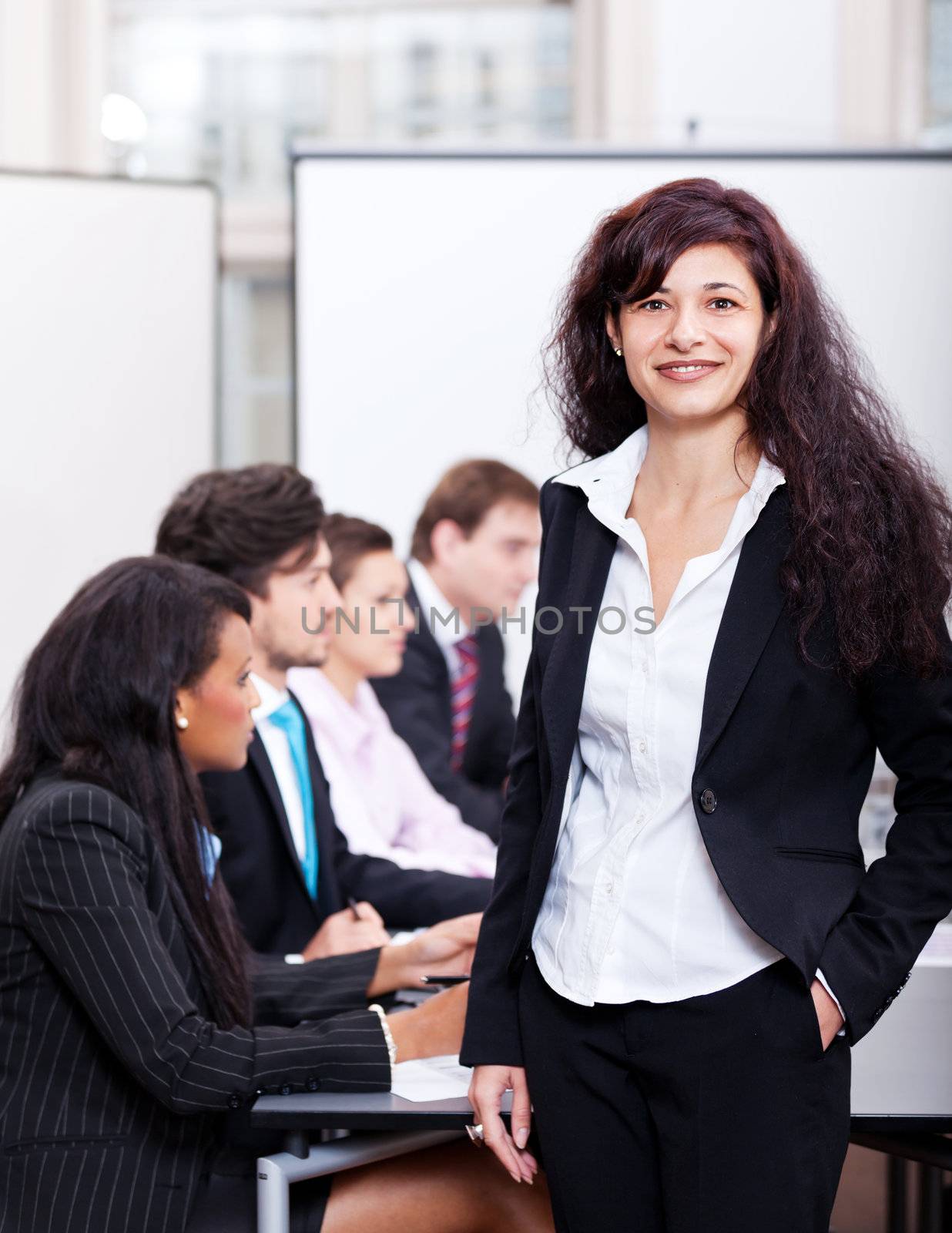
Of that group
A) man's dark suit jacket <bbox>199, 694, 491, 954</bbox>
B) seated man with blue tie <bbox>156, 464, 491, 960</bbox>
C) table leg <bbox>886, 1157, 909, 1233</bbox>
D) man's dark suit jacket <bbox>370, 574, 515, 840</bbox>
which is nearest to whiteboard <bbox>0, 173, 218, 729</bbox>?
man's dark suit jacket <bbox>370, 574, 515, 840</bbox>

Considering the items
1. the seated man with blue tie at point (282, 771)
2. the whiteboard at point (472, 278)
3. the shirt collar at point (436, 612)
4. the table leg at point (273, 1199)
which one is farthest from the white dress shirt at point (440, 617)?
the table leg at point (273, 1199)

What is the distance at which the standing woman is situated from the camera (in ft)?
3.71

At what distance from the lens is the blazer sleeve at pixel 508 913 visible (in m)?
1.26

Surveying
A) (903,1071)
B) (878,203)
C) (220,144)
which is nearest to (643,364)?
(903,1071)

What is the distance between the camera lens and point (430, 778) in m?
3.27

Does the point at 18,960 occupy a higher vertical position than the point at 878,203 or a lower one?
lower

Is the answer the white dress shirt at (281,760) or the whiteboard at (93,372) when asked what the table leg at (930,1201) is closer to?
the white dress shirt at (281,760)

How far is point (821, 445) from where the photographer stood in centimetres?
120

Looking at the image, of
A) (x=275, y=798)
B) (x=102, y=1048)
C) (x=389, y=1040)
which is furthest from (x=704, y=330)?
(x=275, y=798)

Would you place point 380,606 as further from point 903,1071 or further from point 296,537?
point 903,1071

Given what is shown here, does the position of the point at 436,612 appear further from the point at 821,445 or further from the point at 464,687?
the point at 821,445

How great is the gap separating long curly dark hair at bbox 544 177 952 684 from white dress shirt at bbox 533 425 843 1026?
5cm

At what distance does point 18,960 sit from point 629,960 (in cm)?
70

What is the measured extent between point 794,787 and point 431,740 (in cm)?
222
